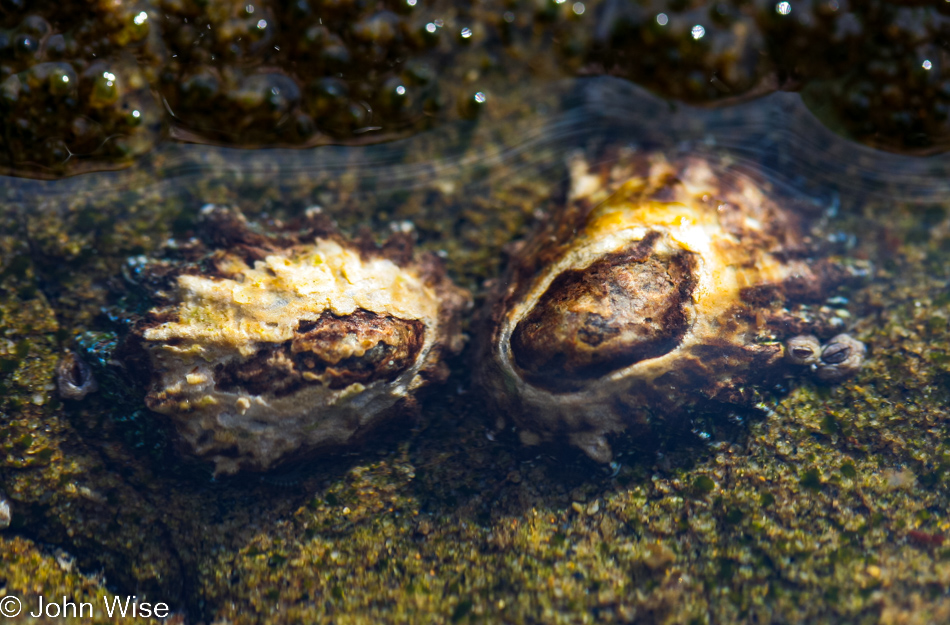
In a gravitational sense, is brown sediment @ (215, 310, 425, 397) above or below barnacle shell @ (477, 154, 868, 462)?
below

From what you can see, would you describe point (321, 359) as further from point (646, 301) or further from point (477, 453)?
point (646, 301)

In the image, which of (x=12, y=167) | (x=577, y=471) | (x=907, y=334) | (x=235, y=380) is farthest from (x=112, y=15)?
(x=907, y=334)

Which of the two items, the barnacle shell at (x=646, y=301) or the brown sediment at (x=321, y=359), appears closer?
the barnacle shell at (x=646, y=301)

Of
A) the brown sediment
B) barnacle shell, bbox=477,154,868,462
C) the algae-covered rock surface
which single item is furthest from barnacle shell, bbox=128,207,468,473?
barnacle shell, bbox=477,154,868,462

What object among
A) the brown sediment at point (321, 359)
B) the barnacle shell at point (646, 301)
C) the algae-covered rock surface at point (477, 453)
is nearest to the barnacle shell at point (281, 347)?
the brown sediment at point (321, 359)

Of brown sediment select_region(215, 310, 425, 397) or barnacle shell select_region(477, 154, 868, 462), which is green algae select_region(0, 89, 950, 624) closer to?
barnacle shell select_region(477, 154, 868, 462)

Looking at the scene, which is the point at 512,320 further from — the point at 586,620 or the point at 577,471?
the point at 586,620

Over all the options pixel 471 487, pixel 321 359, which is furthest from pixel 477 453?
pixel 321 359

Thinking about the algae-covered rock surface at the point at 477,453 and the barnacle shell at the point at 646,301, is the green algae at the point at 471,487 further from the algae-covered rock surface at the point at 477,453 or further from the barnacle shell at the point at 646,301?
the barnacle shell at the point at 646,301
